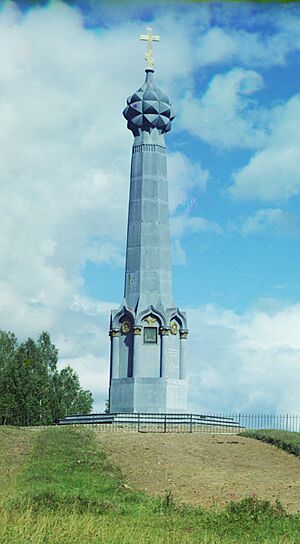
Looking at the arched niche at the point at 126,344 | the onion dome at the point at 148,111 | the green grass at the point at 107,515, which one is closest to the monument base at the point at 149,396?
the arched niche at the point at 126,344

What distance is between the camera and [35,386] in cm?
4184

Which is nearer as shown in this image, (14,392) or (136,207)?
(136,207)

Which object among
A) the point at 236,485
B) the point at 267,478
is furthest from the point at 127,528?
the point at 267,478

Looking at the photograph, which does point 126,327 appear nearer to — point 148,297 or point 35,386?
point 148,297

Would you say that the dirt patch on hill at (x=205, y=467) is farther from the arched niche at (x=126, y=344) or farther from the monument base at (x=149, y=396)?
the arched niche at (x=126, y=344)

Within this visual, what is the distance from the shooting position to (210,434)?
1091 inches

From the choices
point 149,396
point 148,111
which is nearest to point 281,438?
point 149,396

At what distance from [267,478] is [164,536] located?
29.8ft

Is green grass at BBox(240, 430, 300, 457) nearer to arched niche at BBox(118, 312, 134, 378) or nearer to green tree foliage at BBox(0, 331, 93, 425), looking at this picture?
arched niche at BBox(118, 312, 134, 378)

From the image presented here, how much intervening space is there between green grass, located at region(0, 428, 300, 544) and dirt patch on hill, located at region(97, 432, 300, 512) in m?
0.92

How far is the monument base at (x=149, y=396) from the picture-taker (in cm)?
3170

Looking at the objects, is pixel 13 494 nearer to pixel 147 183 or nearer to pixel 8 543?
pixel 8 543

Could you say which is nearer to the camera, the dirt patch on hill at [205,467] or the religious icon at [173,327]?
the dirt patch on hill at [205,467]

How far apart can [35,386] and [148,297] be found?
11.7m
